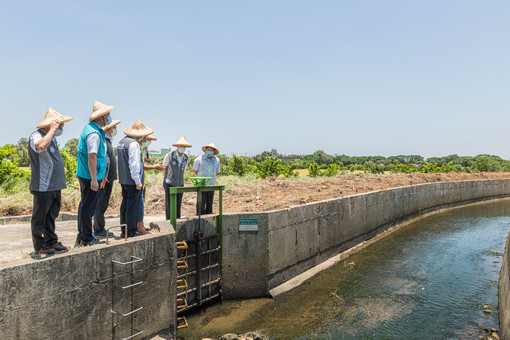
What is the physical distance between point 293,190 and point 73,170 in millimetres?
10188

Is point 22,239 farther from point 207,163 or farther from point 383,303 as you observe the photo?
point 383,303

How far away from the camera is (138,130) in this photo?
5.89 metres

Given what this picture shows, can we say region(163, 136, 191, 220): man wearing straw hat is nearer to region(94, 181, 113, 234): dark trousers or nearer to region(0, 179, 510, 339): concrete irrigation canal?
region(0, 179, 510, 339): concrete irrigation canal

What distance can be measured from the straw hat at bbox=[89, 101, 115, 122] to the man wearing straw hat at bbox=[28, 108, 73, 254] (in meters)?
0.62

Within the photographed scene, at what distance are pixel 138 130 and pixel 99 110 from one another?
3.03ft

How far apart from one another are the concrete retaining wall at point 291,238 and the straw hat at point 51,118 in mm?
3958

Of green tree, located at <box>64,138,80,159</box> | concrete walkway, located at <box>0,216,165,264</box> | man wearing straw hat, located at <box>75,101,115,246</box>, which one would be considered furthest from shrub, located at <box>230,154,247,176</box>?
man wearing straw hat, located at <box>75,101,115,246</box>

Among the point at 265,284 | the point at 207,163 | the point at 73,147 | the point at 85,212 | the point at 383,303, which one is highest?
the point at 73,147

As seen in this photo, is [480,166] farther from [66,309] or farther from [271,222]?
[66,309]

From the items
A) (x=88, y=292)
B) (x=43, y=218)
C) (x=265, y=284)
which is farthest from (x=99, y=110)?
(x=265, y=284)

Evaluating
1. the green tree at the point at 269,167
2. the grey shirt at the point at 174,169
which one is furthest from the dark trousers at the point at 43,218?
the green tree at the point at 269,167

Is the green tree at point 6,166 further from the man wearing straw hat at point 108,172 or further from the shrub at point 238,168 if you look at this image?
the shrub at point 238,168

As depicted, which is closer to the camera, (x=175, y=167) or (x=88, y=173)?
(x=88, y=173)

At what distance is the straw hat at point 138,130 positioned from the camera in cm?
577
